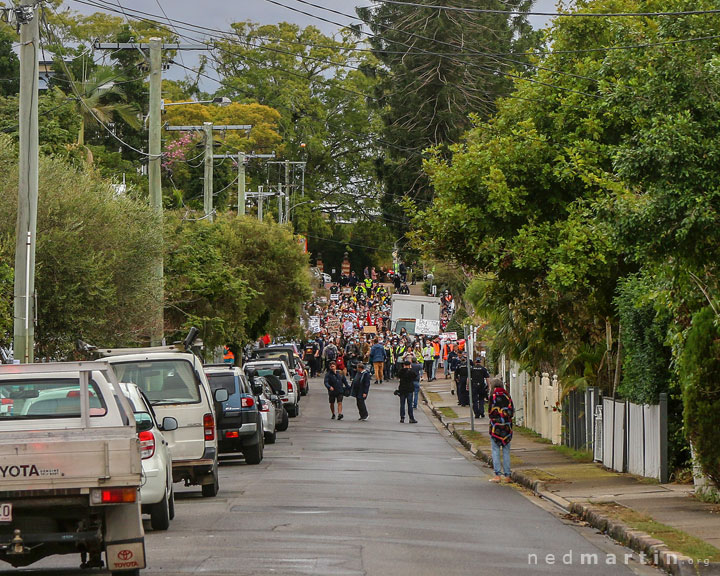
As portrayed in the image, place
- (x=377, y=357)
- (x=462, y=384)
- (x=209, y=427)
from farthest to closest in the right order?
(x=377, y=357) < (x=462, y=384) < (x=209, y=427)

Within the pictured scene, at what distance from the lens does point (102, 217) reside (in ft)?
83.7

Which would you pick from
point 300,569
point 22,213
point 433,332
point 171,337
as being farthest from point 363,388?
point 300,569

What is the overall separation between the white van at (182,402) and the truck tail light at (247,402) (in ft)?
20.4

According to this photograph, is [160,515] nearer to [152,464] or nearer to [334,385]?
[152,464]

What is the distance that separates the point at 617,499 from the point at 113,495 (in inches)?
382

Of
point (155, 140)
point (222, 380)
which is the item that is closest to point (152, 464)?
point (222, 380)

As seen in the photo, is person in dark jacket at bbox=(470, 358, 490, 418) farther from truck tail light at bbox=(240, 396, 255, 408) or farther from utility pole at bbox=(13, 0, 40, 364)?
utility pole at bbox=(13, 0, 40, 364)

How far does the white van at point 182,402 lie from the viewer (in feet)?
57.1

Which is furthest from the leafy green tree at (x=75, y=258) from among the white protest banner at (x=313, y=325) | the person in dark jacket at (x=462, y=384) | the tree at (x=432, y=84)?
the white protest banner at (x=313, y=325)

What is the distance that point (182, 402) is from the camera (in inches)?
696

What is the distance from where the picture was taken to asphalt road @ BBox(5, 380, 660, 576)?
36.9 feet

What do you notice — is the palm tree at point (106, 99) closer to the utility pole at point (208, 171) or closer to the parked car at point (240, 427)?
the utility pole at point (208, 171)

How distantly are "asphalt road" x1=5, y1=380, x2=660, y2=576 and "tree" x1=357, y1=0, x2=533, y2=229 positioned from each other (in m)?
35.5

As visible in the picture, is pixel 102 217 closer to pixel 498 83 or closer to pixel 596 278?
pixel 596 278
